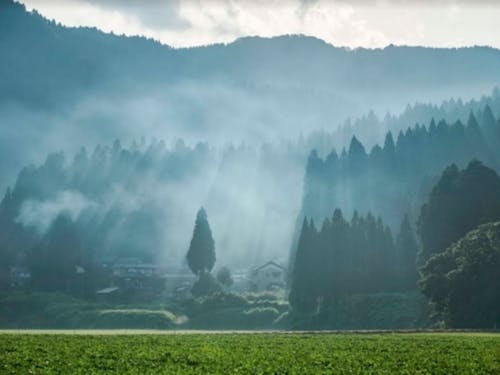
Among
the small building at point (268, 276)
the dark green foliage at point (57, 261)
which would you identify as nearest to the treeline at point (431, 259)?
the small building at point (268, 276)

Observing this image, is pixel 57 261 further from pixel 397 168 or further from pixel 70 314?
pixel 397 168

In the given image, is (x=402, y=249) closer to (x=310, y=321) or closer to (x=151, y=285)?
(x=310, y=321)

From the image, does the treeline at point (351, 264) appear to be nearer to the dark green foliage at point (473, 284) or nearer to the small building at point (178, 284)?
the dark green foliage at point (473, 284)

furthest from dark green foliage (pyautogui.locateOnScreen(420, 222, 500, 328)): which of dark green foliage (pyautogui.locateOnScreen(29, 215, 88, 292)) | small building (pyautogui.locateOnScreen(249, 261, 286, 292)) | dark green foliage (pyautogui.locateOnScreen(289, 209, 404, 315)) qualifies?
dark green foliage (pyautogui.locateOnScreen(29, 215, 88, 292))

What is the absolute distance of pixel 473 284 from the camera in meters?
58.7

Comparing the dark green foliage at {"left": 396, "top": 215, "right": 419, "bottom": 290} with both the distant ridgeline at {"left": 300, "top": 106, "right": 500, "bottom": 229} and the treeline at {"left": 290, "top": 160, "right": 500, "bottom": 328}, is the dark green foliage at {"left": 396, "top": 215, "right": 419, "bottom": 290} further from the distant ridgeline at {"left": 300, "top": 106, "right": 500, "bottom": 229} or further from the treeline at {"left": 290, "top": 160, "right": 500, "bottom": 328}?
the distant ridgeline at {"left": 300, "top": 106, "right": 500, "bottom": 229}

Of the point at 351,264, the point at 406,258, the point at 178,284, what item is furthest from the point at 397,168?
the point at 178,284

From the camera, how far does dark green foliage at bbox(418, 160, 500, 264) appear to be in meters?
73.1

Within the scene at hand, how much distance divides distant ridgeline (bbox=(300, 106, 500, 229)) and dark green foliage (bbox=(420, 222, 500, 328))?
38.8 m

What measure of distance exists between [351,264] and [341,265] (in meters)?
1.28

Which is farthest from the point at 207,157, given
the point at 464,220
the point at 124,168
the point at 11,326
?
the point at 464,220

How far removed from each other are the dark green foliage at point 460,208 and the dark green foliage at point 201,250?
41495mm

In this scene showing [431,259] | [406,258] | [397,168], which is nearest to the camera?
[431,259]

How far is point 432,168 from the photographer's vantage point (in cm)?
11456
